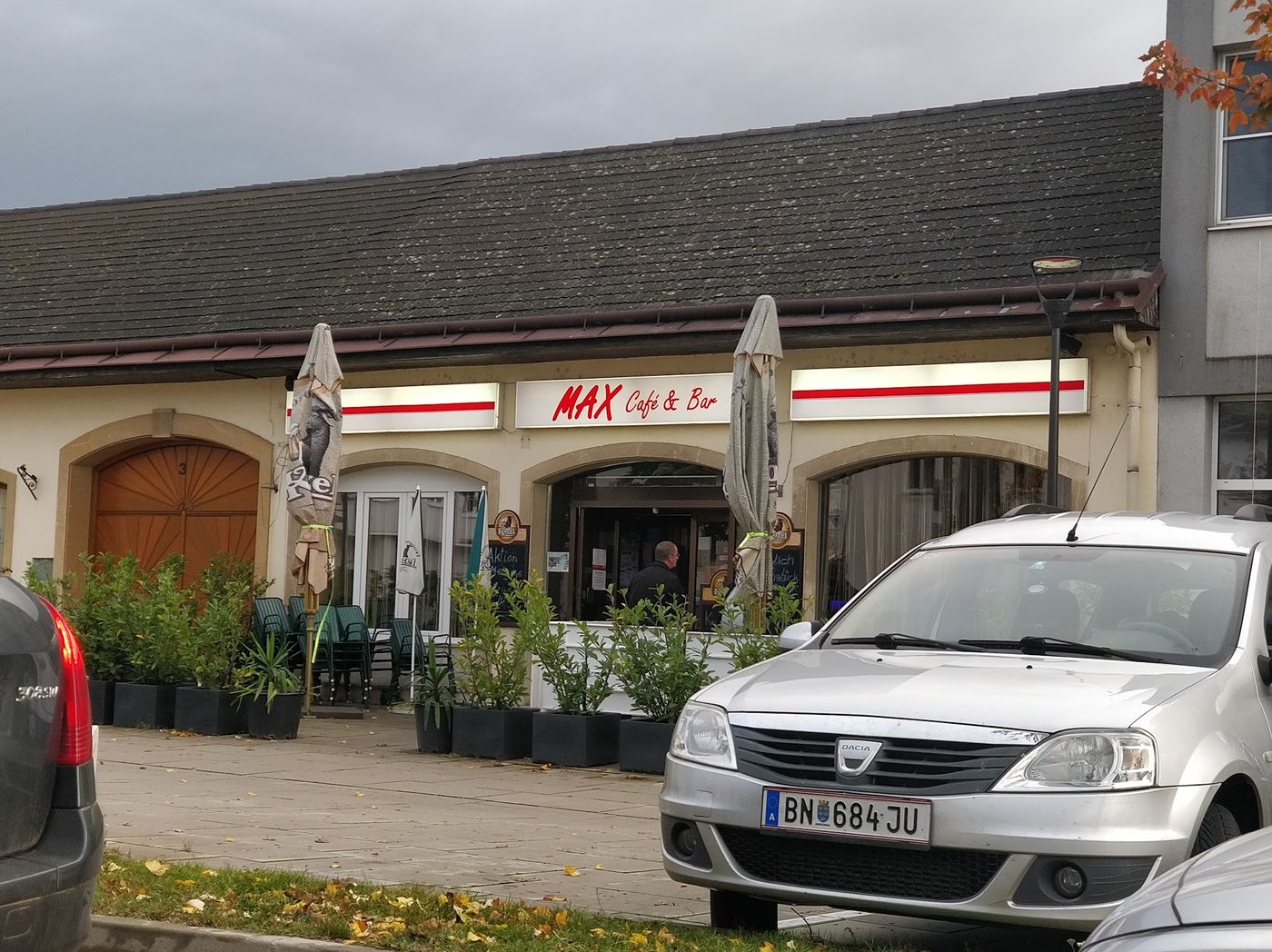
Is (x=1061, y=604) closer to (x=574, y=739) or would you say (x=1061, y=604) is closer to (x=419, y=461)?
(x=574, y=739)

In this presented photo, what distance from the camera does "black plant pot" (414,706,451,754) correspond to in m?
13.2

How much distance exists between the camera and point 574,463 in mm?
17516

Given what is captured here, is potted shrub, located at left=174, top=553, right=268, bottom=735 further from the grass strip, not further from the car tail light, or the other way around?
the car tail light

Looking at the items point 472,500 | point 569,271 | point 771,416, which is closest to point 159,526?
point 472,500

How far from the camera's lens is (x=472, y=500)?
18594mm

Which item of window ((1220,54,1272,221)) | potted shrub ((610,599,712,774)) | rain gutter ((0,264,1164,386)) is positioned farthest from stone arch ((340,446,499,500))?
window ((1220,54,1272,221))

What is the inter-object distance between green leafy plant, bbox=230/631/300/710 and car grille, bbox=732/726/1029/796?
8.58m

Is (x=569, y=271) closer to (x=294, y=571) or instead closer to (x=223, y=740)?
(x=294, y=571)

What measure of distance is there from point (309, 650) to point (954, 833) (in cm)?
1007

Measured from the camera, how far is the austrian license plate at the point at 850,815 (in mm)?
5438

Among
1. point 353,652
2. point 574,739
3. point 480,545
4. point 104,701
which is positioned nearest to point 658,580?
point 574,739

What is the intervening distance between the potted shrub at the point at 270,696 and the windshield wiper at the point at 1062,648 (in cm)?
852

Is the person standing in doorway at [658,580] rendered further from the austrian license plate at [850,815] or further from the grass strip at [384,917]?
the austrian license plate at [850,815]

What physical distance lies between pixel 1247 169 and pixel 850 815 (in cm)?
1081
